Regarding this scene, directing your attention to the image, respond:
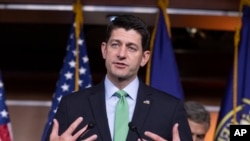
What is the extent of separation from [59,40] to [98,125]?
2655 mm

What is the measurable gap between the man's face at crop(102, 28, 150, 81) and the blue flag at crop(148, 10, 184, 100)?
126cm

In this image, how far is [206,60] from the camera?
12.6 ft

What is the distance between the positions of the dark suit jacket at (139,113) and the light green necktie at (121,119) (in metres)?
0.02

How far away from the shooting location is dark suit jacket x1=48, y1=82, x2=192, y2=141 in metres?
1.38

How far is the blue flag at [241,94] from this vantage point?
2.70 m

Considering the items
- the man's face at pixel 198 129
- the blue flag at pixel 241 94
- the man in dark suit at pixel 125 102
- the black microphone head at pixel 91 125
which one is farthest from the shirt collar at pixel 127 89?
the blue flag at pixel 241 94

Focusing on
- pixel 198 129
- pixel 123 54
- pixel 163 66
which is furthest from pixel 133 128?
pixel 163 66

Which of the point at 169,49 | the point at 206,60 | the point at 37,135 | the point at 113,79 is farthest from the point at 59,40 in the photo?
the point at 113,79

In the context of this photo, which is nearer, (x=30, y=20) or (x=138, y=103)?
(x=138, y=103)

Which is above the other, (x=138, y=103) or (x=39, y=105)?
(x=138, y=103)

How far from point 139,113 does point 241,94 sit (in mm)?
1455

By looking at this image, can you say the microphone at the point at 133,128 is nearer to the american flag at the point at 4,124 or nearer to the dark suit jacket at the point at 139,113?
the dark suit jacket at the point at 139,113

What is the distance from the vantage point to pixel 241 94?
2730mm

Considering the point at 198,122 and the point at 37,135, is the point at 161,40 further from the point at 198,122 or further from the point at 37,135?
the point at 37,135
